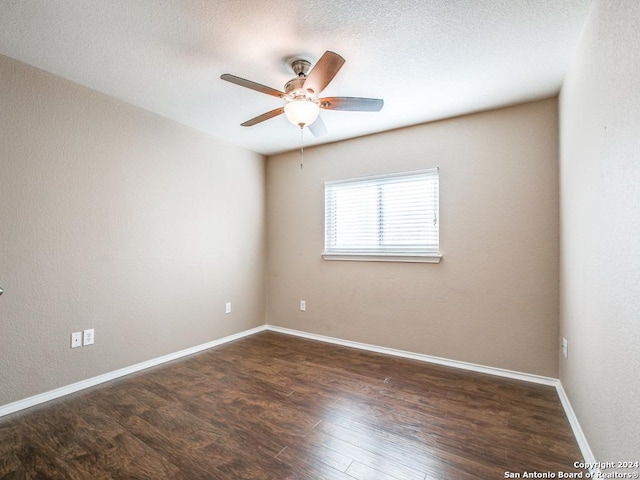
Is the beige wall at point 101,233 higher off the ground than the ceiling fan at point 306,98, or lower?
lower

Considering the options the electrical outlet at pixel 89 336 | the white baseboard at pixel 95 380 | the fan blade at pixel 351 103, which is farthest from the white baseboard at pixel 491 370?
the fan blade at pixel 351 103

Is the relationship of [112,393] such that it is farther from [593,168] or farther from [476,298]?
[593,168]

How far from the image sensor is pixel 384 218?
3.20 m

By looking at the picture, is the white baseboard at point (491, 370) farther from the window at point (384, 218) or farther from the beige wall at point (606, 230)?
the window at point (384, 218)

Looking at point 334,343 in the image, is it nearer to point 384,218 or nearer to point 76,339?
point 384,218

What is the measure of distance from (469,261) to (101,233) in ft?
10.6

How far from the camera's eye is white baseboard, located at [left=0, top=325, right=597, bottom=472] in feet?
6.01

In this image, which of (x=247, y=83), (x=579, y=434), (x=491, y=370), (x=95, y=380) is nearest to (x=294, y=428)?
(x=579, y=434)

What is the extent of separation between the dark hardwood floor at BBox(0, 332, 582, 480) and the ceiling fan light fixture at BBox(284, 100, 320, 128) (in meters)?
1.96

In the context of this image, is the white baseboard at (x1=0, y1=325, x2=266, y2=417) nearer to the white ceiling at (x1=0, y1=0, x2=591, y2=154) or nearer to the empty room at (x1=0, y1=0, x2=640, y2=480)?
the empty room at (x1=0, y1=0, x2=640, y2=480)

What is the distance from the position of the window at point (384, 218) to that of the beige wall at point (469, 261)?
0.32ft

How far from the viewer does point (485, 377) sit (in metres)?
2.52

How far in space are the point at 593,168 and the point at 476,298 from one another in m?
1.47

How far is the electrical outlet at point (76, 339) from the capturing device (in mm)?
2262
